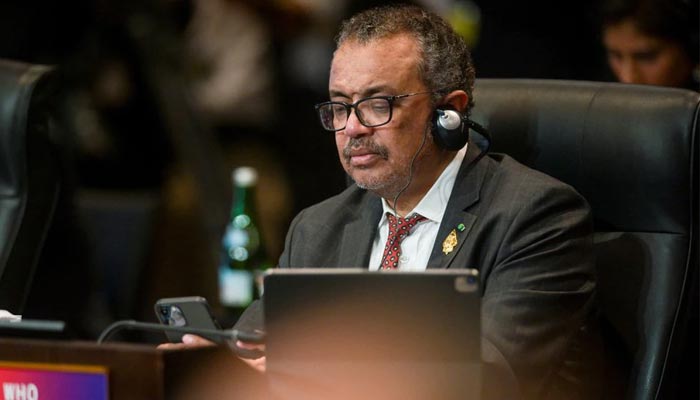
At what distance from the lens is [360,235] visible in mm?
2674

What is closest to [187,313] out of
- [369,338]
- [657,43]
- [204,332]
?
[204,332]

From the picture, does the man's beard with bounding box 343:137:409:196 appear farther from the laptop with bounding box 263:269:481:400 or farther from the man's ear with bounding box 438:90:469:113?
the laptop with bounding box 263:269:481:400

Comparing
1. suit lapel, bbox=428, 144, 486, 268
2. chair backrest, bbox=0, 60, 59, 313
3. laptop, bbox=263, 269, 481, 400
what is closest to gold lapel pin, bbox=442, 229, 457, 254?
suit lapel, bbox=428, 144, 486, 268

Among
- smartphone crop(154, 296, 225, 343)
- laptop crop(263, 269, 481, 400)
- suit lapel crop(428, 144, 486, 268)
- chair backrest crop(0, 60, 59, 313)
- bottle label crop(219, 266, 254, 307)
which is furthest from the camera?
bottle label crop(219, 266, 254, 307)

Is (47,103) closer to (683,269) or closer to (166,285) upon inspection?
(683,269)

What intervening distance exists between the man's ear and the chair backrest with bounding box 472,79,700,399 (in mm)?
132

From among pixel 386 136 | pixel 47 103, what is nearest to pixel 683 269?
pixel 386 136

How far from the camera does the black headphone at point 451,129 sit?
2.55 metres

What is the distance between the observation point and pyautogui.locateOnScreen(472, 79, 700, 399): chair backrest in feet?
8.23

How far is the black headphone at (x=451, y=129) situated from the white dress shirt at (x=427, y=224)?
9 cm

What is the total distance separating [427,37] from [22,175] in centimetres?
95

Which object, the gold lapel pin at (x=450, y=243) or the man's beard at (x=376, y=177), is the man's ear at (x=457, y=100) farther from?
the gold lapel pin at (x=450, y=243)

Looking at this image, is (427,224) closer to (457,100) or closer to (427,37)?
(457,100)

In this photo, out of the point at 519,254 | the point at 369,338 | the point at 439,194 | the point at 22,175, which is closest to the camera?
the point at 369,338
